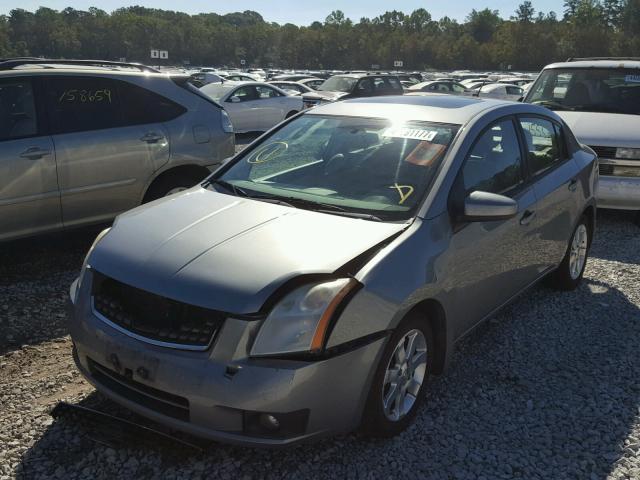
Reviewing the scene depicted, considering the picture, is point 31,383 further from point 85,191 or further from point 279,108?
point 279,108

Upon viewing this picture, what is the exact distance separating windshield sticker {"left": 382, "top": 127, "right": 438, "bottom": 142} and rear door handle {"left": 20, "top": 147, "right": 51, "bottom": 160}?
293cm

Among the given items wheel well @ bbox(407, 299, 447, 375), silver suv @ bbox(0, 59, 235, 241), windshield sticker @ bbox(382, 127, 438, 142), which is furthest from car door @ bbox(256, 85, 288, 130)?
wheel well @ bbox(407, 299, 447, 375)

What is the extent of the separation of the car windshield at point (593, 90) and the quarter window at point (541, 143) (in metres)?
3.53

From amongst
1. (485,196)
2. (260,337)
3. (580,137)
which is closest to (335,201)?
(485,196)

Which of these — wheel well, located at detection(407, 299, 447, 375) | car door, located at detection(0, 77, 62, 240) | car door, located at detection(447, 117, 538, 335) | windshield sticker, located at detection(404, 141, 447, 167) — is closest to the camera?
wheel well, located at detection(407, 299, 447, 375)

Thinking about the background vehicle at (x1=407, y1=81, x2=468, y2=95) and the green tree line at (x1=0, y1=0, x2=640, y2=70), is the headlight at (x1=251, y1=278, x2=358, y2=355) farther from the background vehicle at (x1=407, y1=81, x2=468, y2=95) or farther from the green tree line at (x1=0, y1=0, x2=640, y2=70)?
the green tree line at (x1=0, y1=0, x2=640, y2=70)

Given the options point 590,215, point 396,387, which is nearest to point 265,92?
point 590,215

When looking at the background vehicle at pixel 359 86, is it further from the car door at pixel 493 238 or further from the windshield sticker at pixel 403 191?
the windshield sticker at pixel 403 191

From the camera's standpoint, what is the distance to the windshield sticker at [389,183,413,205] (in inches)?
131

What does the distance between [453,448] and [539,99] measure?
6.57 meters

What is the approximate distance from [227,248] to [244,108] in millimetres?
13526

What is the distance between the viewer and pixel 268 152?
4164 millimetres

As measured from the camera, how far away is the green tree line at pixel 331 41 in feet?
314

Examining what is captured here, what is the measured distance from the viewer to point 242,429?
8.41 feet
